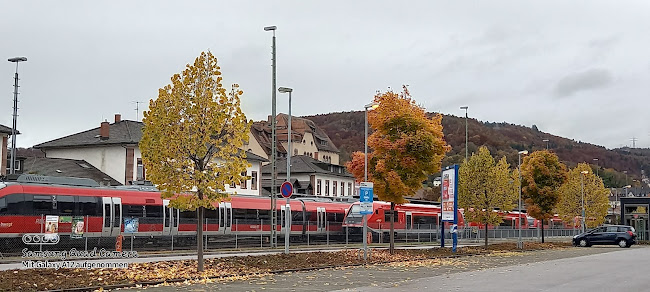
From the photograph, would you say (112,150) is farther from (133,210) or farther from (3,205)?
(3,205)

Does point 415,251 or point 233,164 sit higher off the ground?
point 233,164

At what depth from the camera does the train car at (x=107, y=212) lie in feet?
102

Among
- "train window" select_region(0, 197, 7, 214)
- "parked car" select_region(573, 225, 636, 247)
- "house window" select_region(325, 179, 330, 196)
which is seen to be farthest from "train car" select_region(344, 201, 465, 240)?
"house window" select_region(325, 179, 330, 196)

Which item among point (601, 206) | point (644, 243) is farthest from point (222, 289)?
point (601, 206)

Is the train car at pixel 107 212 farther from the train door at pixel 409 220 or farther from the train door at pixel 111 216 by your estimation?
the train door at pixel 409 220

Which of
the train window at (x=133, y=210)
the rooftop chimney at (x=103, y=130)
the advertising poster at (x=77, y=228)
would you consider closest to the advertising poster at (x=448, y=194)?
the train window at (x=133, y=210)

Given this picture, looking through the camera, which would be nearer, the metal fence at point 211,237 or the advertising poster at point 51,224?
the metal fence at point 211,237

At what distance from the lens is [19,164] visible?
2375 inches

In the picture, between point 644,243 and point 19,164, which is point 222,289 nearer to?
point 19,164

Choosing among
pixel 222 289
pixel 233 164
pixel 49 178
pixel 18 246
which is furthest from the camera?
pixel 49 178

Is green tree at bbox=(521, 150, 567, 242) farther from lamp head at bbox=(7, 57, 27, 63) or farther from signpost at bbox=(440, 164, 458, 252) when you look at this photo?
lamp head at bbox=(7, 57, 27, 63)

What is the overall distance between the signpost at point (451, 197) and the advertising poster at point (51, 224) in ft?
60.5

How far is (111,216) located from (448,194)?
656 inches

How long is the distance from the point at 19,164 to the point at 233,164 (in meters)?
45.1
